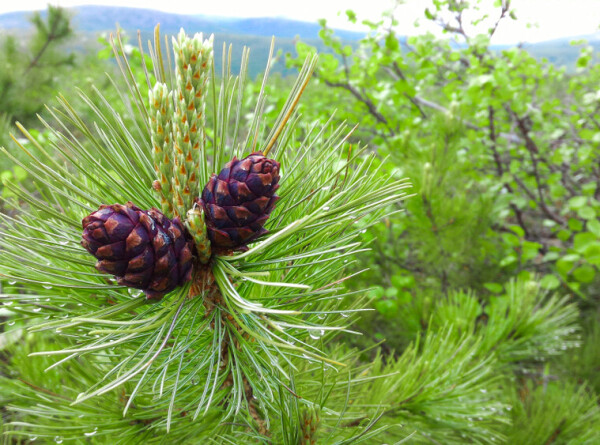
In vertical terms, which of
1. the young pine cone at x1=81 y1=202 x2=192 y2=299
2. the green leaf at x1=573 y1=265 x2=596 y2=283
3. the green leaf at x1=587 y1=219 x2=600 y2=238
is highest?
the young pine cone at x1=81 y1=202 x2=192 y2=299

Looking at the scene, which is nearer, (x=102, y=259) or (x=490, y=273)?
(x=102, y=259)

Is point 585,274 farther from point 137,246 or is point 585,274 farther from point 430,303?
point 137,246

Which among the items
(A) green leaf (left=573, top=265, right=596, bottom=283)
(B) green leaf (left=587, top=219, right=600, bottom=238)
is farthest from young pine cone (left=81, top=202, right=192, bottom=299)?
(A) green leaf (left=573, top=265, right=596, bottom=283)

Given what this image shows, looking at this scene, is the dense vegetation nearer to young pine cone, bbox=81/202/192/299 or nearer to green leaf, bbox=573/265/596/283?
green leaf, bbox=573/265/596/283

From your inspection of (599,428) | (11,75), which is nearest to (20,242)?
(599,428)

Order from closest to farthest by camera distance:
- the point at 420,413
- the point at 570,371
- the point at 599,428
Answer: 1. the point at 420,413
2. the point at 599,428
3. the point at 570,371

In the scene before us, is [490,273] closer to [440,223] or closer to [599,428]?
[440,223]
